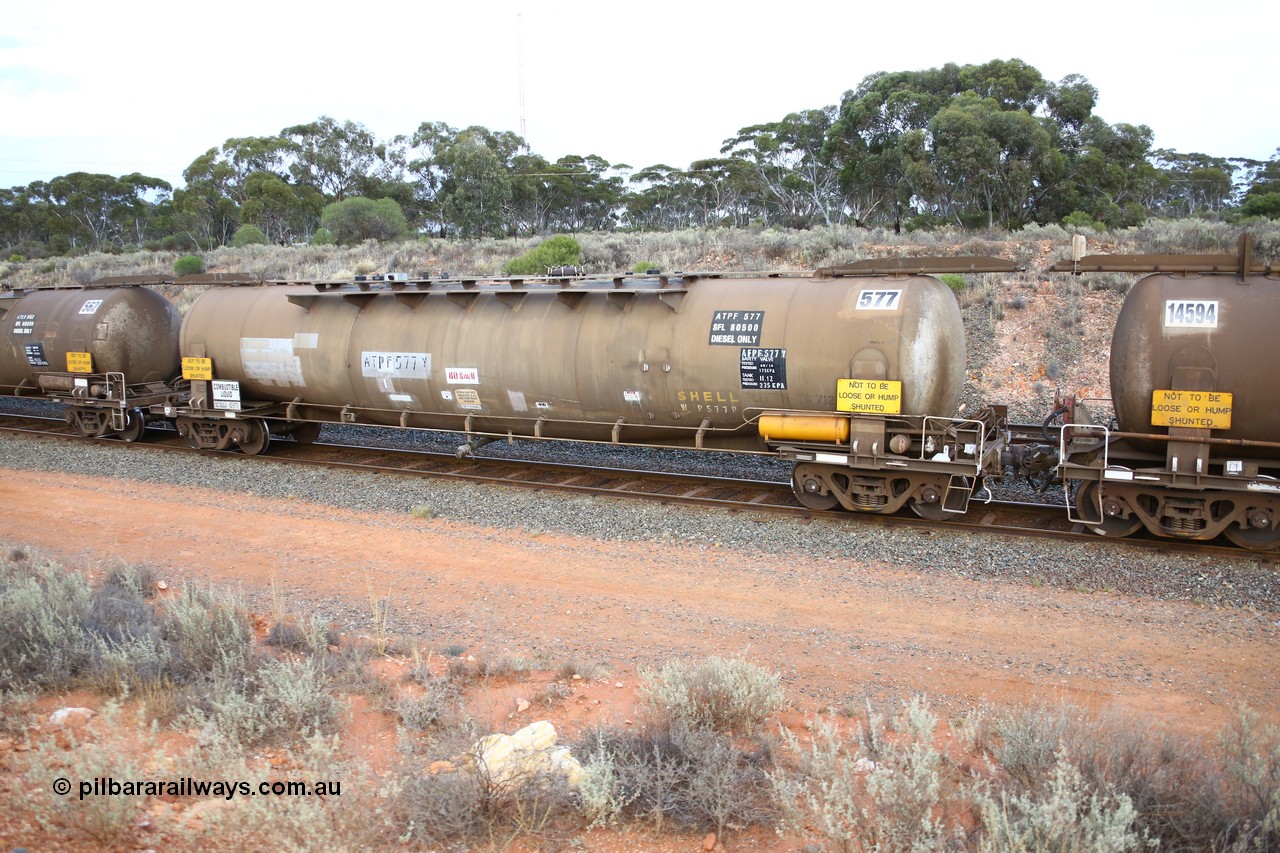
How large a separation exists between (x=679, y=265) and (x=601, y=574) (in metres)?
22.3

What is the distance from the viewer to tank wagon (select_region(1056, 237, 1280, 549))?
1003cm

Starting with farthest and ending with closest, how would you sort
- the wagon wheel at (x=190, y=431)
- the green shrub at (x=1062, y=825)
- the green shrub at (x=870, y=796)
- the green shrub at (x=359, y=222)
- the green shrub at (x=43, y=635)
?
the green shrub at (x=359, y=222), the wagon wheel at (x=190, y=431), the green shrub at (x=43, y=635), the green shrub at (x=870, y=796), the green shrub at (x=1062, y=825)

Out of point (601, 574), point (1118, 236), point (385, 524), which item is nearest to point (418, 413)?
point (385, 524)

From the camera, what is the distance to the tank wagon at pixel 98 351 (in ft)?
60.3

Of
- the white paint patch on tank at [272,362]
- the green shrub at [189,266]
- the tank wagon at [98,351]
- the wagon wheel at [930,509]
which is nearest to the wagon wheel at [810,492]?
the wagon wheel at [930,509]

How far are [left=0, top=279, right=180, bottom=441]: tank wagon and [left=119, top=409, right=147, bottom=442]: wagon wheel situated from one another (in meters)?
0.02

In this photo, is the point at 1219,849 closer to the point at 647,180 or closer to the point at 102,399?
the point at 102,399

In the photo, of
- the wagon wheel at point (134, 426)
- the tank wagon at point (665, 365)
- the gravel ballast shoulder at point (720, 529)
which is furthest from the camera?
the wagon wheel at point (134, 426)

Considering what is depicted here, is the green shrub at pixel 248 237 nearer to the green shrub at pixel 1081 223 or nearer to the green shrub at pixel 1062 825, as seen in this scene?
the green shrub at pixel 1081 223

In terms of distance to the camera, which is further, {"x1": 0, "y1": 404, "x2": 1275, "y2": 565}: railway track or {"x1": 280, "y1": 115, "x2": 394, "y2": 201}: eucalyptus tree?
{"x1": 280, "y1": 115, "x2": 394, "y2": 201}: eucalyptus tree

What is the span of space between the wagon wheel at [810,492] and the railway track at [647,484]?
0.38ft

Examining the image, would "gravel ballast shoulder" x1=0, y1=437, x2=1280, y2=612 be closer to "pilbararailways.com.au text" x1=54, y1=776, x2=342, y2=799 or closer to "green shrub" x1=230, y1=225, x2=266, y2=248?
"pilbararailways.com.au text" x1=54, y1=776, x2=342, y2=799

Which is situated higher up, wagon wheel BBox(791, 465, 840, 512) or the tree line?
the tree line

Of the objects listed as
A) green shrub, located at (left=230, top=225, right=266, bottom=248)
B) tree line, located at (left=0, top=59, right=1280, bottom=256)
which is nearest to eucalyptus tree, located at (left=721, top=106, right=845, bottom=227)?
tree line, located at (left=0, top=59, right=1280, bottom=256)
